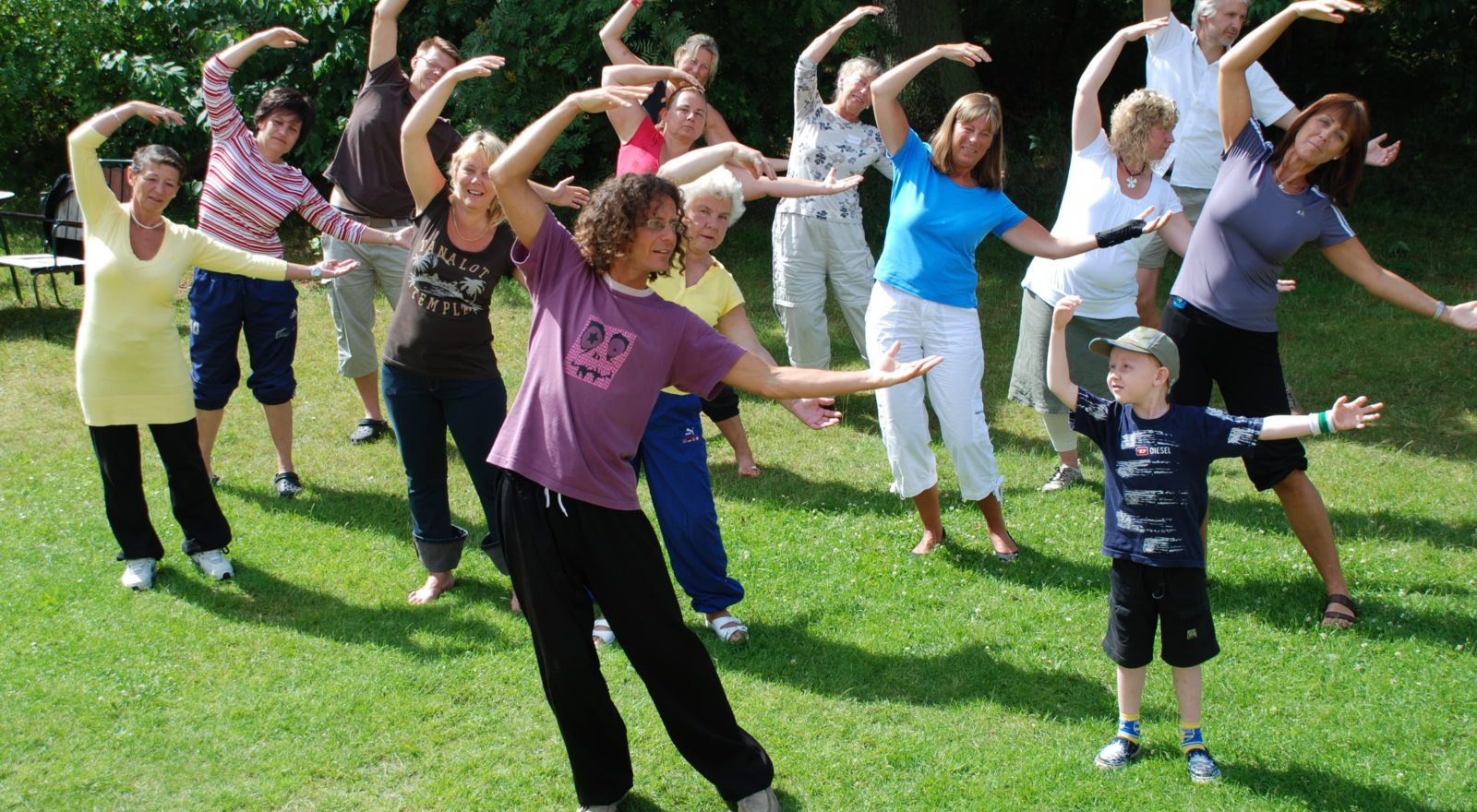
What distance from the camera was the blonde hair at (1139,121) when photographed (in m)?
6.21

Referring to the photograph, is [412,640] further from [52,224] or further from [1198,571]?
[52,224]

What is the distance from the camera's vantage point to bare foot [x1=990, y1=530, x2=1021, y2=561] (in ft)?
20.0

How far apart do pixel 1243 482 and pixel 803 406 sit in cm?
367

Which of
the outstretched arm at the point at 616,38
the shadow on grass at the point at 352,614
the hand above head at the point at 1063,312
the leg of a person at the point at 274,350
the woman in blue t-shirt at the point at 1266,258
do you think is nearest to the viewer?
the hand above head at the point at 1063,312

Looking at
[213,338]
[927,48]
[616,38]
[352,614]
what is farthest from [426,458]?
[927,48]

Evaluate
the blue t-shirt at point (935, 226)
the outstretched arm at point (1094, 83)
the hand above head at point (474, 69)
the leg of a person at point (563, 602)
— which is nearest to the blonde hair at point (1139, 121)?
the outstretched arm at point (1094, 83)

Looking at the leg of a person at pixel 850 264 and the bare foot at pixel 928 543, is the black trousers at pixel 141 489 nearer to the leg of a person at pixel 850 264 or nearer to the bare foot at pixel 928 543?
the bare foot at pixel 928 543

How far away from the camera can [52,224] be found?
9766 millimetres

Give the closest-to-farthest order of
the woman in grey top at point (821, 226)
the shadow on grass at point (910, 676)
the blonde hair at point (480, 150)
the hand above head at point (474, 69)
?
the hand above head at point (474, 69) < the shadow on grass at point (910, 676) < the blonde hair at point (480, 150) < the woman in grey top at point (821, 226)

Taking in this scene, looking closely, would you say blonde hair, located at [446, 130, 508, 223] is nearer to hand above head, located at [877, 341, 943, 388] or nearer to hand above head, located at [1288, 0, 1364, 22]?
hand above head, located at [877, 341, 943, 388]

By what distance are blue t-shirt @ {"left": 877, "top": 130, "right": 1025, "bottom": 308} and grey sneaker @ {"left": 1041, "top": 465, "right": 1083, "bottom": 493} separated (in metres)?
1.49

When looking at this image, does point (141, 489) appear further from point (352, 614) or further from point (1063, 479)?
point (1063, 479)

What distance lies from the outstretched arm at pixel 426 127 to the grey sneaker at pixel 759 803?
8.65 ft

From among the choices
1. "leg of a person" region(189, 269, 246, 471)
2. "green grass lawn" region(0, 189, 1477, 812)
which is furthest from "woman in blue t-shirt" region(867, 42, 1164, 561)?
"leg of a person" region(189, 269, 246, 471)
